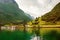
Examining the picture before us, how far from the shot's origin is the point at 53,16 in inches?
404

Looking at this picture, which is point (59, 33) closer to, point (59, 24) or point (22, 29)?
point (59, 24)

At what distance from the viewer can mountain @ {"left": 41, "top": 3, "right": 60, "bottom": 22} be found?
1022 cm

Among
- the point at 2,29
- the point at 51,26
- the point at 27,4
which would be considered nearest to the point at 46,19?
the point at 51,26

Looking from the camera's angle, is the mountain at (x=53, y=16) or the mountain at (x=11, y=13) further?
the mountain at (x=11, y=13)

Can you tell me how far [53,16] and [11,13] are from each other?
1.77 metres

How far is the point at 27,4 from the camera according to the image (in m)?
10.5

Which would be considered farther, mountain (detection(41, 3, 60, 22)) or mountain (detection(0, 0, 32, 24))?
mountain (detection(0, 0, 32, 24))

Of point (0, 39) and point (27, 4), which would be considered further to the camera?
point (27, 4)

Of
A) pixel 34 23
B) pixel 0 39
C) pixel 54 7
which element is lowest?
pixel 0 39

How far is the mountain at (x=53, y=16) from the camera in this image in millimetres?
10219

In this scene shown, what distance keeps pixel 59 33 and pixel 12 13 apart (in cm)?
214

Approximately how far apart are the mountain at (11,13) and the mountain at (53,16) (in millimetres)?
658

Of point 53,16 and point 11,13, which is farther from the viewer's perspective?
point 11,13

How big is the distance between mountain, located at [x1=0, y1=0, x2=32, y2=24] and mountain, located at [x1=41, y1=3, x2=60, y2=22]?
658 millimetres
